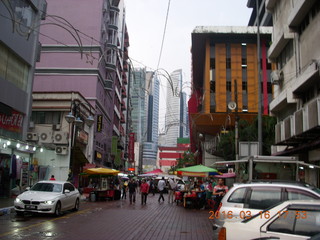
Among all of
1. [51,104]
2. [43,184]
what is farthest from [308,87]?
[51,104]

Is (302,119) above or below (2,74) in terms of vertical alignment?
below

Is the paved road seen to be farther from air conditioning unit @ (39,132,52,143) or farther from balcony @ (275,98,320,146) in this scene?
air conditioning unit @ (39,132,52,143)

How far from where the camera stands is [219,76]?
5253 centimetres

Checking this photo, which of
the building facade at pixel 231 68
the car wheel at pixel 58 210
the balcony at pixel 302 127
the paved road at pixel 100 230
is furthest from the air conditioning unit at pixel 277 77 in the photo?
the building facade at pixel 231 68

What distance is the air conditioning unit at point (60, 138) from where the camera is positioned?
108ft

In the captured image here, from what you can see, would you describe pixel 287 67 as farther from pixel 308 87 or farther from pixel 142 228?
pixel 142 228

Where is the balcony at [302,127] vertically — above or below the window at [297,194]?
above

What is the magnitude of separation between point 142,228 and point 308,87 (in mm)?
12122

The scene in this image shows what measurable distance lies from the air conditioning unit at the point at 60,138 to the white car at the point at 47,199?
1604cm

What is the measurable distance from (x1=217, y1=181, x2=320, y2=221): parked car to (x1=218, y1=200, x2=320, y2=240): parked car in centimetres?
225

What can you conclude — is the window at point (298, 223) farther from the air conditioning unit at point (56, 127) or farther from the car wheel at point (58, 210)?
the air conditioning unit at point (56, 127)

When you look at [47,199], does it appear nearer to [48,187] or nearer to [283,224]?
[48,187]

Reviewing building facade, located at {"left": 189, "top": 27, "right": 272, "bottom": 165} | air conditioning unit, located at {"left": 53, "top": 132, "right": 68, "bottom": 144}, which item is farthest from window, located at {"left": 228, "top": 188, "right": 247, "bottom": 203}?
building facade, located at {"left": 189, "top": 27, "right": 272, "bottom": 165}

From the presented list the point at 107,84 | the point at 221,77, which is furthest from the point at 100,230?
the point at 221,77
